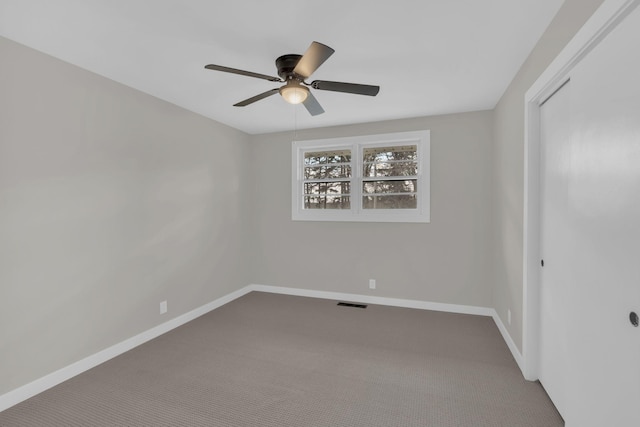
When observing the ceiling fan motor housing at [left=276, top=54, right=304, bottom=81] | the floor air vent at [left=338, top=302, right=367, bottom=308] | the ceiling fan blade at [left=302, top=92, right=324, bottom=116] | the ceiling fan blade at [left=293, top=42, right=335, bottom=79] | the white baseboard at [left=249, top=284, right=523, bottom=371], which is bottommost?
the floor air vent at [left=338, top=302, right=367, bottom=308]

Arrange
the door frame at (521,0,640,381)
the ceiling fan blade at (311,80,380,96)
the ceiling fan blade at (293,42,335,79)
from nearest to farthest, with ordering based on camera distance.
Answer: the ceiling fan blade at (293,42,335,79) → the ceiling fan blade at (311,80,380,96) → the door frame at (521,0,640,381)

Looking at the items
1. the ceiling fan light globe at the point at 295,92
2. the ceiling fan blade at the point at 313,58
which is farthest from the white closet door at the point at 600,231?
the ceiling fan light globe at the point at 295,92

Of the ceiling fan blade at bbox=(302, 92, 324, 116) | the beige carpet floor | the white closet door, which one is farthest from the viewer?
the ceiling fan blade at bbox=(302, 92, 324, 116)

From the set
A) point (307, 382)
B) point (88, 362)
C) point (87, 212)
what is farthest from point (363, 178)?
point (88, 362)

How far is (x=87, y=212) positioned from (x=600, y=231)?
3467mm

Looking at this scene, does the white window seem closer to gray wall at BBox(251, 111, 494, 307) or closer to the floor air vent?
gray wall at BBox(251, 111, 494, 307)

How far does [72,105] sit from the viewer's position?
237 cm

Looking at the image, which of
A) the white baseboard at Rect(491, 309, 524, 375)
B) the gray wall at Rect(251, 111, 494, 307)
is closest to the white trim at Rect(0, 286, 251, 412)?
the gray wall at Rect(251, 111, 494, 307)

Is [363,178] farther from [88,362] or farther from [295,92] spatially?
[88,362]

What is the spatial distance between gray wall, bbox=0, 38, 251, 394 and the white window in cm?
147

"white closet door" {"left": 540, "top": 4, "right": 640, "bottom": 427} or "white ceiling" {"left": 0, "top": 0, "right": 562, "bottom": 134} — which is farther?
"white ceiling" {"left": 0, "top": 0, "right": 562, "bottom": 134}

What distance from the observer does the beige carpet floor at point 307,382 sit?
1.88 meters

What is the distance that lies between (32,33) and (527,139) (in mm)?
3571

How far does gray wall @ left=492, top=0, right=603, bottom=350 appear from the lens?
1.67 meters
